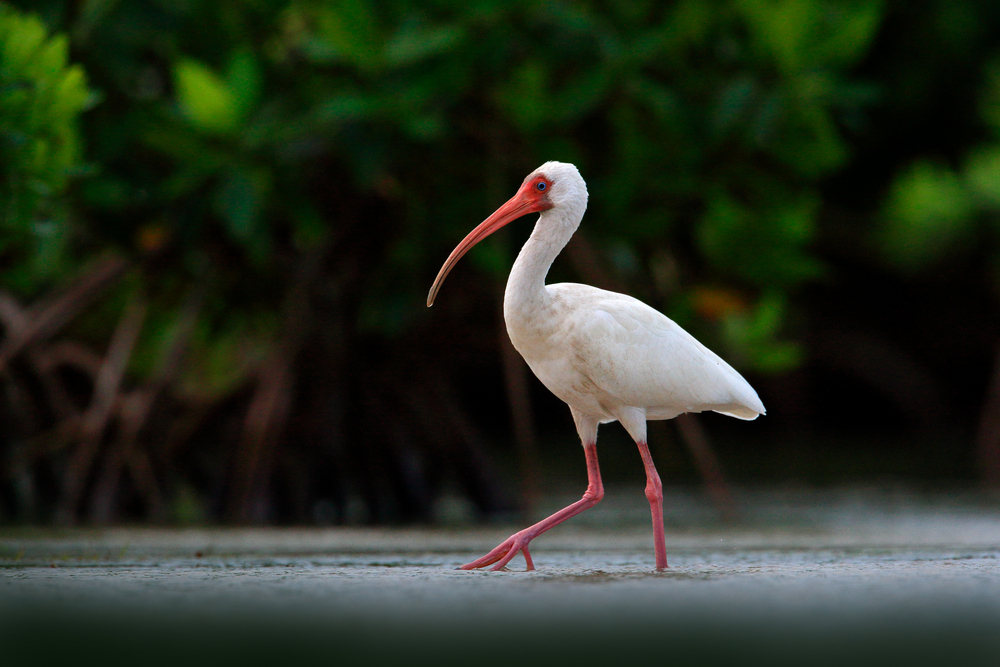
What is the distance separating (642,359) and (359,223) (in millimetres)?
5161

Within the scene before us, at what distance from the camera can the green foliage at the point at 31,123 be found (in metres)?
6.27

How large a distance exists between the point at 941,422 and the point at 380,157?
610 inches

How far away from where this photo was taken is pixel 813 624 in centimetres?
389

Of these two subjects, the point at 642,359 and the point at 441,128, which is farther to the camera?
the point at 441,128

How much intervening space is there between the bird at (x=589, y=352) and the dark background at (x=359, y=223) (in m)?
2.71

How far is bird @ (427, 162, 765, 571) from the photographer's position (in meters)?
5.50

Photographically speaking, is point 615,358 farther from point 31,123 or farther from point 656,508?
point 31,123

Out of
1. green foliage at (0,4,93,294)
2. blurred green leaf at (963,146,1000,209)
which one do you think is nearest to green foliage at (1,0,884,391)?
green foliage at (0,4,93,294)

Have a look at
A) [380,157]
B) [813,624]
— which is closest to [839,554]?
[813,624]

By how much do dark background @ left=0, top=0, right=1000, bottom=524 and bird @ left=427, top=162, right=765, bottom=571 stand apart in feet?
8.88

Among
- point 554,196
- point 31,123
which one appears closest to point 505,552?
point 554,196

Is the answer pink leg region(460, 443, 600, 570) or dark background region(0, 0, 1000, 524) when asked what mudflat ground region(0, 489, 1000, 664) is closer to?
pink leg region(460, 443, 600, 570)

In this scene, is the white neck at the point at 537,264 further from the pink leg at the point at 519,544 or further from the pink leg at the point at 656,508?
the pink leg at the point at 519,544

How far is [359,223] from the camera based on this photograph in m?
10.3
